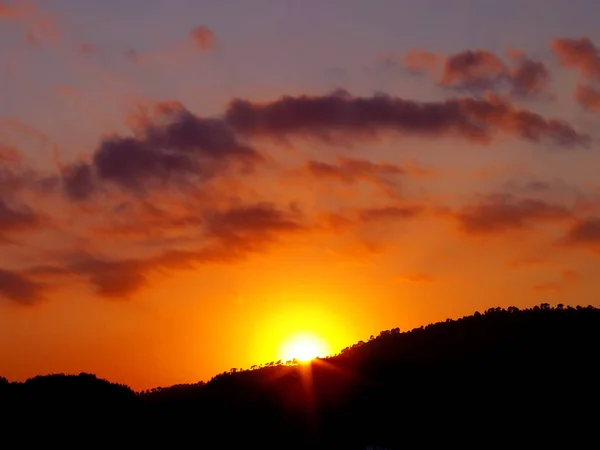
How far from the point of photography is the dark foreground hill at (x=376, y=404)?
5547 centimetres

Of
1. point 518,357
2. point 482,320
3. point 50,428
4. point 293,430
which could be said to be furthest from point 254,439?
point 482,320

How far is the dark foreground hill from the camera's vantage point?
55.5 metres

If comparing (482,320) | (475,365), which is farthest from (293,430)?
(482,320)

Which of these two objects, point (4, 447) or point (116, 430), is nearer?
point (4, 447)

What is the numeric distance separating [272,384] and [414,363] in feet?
32.0

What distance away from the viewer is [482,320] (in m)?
77.1

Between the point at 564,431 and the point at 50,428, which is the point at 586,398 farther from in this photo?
the point at 50,428

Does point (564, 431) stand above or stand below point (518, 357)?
below

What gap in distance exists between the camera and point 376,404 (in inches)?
2335

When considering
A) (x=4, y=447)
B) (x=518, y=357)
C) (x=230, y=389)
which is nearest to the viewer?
(x=4, y=447)

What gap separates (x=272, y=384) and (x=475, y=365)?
13.8m

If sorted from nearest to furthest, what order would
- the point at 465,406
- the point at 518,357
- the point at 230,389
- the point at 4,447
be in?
the point at 4,447, the point at 465,406, the point at 518,357, the point at 230,389

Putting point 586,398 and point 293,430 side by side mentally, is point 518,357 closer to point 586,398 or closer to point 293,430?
point 586,398

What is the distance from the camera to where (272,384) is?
67125 millimetres
